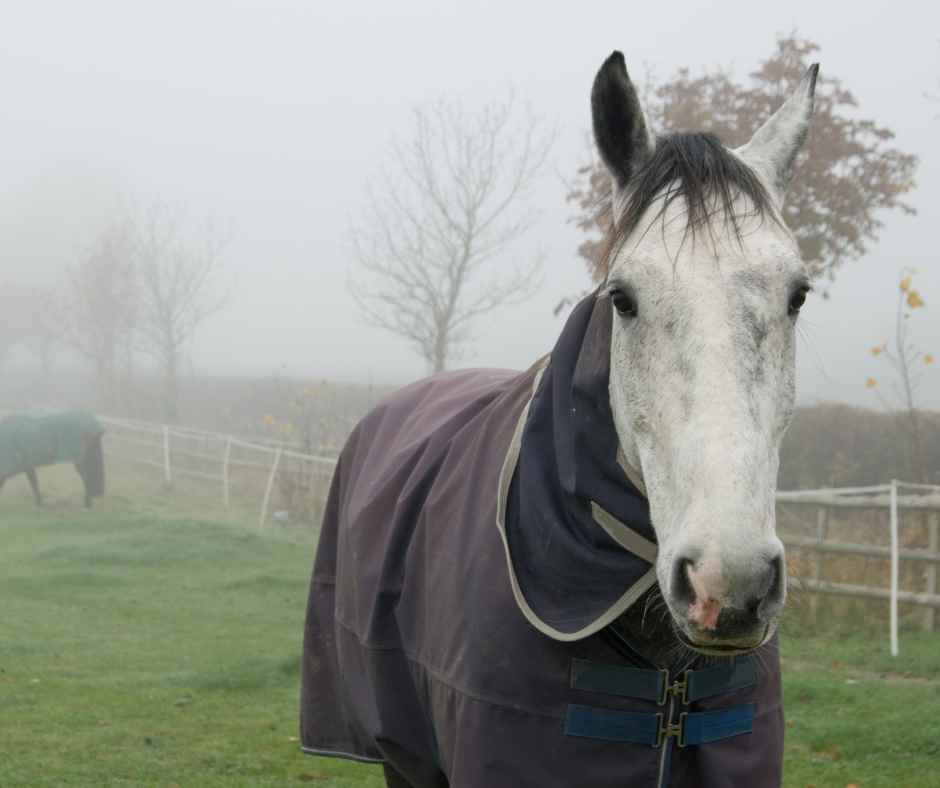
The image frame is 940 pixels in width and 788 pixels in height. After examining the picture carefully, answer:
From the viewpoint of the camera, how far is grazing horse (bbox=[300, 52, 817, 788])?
1.95 metres

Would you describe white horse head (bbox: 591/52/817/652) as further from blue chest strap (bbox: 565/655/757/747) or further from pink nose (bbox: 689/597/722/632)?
blue chest strap (bbox: 565/655/757/747)

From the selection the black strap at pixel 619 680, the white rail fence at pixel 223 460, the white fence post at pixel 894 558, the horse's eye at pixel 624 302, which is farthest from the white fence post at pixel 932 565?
the white rail fence at pixel 223 460

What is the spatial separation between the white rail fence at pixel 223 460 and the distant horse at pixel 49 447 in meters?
2.15

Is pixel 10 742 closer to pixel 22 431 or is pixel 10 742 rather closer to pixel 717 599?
pixel 717 599

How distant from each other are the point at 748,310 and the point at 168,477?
20532mm

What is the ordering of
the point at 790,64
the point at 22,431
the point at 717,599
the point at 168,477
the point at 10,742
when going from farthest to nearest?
the point at 168,477 < the point at 22,431 < the point at 790,64 < the point at 10,742 < the point at 717,599

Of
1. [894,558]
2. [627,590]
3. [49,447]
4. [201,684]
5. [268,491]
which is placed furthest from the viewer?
[49,447]

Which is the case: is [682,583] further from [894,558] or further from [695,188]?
[894,558]

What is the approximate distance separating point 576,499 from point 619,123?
0.81 m

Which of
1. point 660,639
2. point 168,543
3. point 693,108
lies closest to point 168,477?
point 168,543

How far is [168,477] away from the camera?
21.5 metres

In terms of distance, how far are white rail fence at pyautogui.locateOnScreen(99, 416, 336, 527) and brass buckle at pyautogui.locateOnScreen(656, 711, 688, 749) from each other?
42.9 ft

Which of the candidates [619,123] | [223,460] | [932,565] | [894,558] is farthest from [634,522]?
[223,460]

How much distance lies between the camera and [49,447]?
61.1 ft
